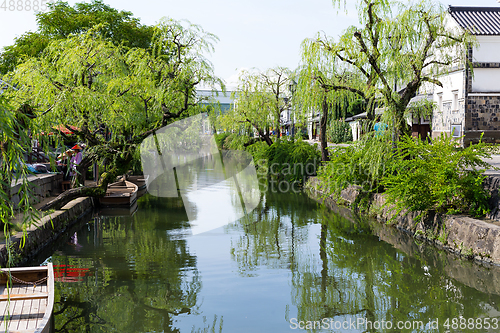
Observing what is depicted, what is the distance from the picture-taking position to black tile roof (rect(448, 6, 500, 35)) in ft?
71.1

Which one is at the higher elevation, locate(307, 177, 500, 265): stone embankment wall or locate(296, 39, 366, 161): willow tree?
locate(296, 39, 366, 161): willow tree

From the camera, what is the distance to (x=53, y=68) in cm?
1285

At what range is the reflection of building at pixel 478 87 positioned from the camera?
2111 cm

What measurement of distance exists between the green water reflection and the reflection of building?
1275 cm

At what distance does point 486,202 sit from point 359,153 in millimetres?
3959

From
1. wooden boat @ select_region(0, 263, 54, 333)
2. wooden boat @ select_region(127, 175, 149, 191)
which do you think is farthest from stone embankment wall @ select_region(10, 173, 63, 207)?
wooden boat @ select_region(0, 263, 54, 333)

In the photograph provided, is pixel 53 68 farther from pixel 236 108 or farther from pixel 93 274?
pixel 236 108

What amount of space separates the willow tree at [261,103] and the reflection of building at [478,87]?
8160 millimetres

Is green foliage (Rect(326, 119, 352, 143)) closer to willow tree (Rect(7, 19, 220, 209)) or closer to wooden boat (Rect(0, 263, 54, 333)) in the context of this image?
willow tree (Rect(7, 19, 220, 209))

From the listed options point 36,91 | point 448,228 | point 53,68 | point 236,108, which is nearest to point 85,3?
point 236,108

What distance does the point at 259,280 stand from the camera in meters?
7.28

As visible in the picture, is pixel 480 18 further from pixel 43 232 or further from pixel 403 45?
pixel 43 232

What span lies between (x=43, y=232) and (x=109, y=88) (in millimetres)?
4972

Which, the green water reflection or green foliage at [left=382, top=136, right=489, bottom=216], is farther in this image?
green foliage at [left=382, top=136, right=489, bottom=216]
